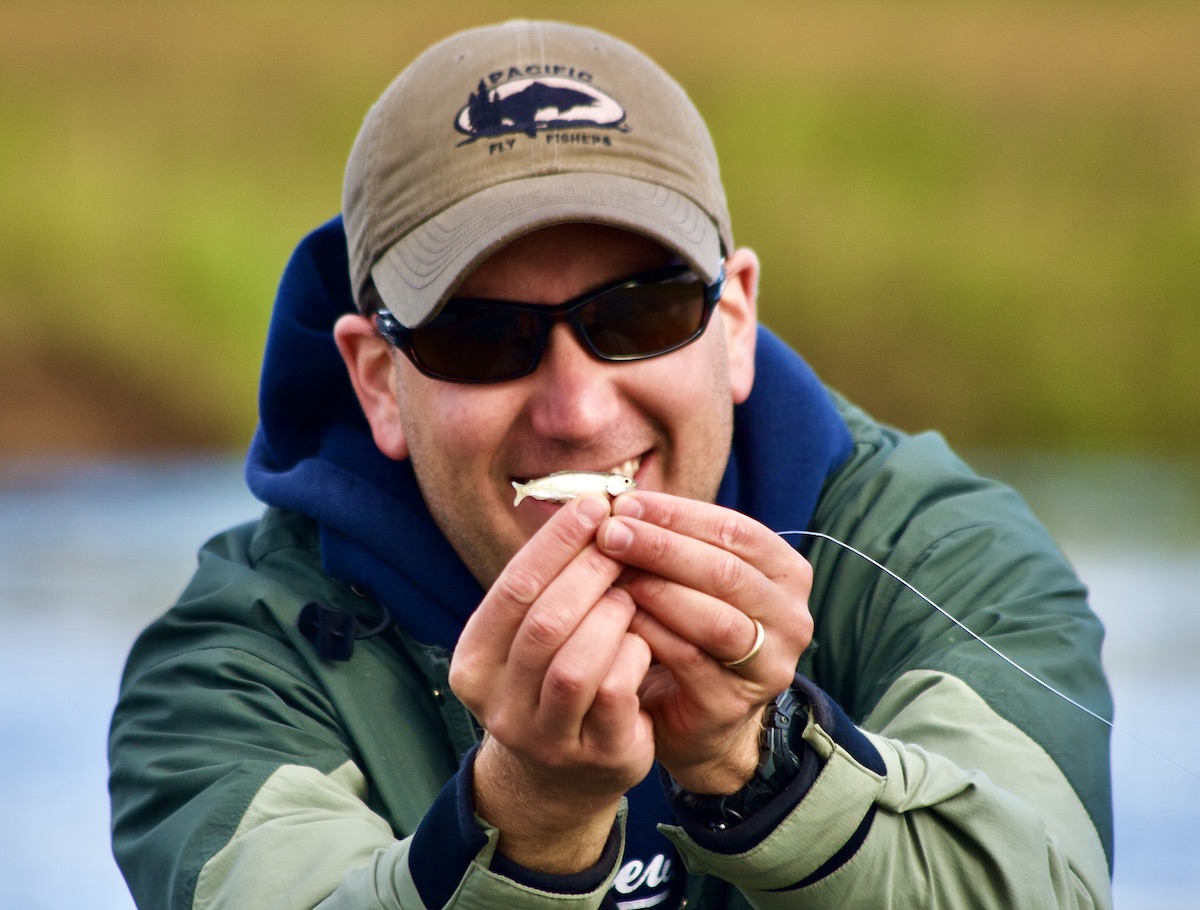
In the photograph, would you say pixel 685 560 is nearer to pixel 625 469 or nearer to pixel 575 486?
pixel 575 486

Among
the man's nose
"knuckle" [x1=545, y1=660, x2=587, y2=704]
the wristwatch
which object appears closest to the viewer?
"knuckle" [x1=545, y1=660, x2=587, y2=704]

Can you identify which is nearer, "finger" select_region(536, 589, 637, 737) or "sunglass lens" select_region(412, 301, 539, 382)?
"finger" select_region(536, 589, 637, 737)

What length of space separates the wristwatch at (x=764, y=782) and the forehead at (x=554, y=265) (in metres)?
0.82

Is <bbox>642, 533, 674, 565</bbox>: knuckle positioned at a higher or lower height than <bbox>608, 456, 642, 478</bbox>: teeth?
lower

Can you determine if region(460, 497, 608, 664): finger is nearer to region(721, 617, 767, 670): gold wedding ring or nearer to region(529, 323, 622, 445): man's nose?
region(721, 617, 767, 670): gold wedding ring

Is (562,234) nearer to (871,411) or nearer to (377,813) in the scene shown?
(377,813)

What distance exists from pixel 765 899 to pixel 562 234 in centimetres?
105

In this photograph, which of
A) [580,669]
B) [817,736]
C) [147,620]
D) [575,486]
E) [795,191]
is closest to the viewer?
[580,669]

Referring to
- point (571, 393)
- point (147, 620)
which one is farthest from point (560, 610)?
point (147, 620)

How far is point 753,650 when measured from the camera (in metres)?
1.60

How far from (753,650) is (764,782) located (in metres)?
0.20

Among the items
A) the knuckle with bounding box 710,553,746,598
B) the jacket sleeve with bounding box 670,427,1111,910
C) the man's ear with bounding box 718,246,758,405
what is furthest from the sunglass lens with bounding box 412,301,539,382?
the knuckle with bounding box 710,553,746,598

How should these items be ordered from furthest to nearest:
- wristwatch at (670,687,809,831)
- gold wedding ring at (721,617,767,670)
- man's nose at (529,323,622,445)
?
1. man's nose at (529,323,622,445)
2. wristwatch at (670,687,809,831)
3. gold wedding ring at (721,617,767,670)

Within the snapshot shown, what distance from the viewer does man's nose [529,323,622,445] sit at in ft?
7.23
